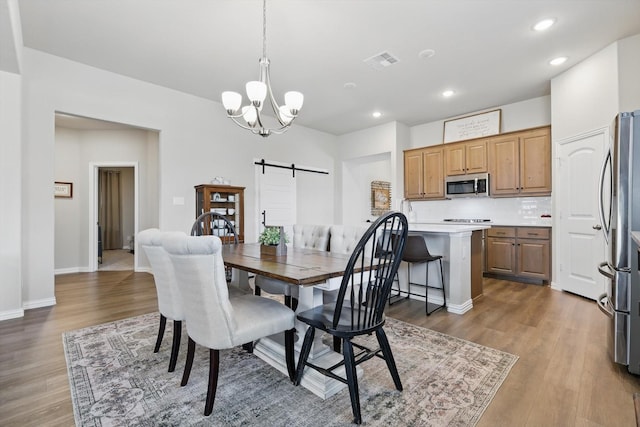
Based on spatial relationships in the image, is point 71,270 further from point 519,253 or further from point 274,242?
point 519,253

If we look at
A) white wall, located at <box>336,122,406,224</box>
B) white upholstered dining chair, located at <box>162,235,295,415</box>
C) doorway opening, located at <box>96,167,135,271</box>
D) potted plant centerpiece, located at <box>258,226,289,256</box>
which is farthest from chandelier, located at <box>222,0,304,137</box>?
doorway opening, located at <box>96,167,135,271</box>

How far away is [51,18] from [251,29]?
185 cm

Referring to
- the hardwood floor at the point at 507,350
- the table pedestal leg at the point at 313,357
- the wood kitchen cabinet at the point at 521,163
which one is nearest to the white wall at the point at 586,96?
the wood kitchen cabinet at the point at 521,163

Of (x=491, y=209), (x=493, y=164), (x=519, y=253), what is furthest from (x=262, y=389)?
(x=491, y=209)

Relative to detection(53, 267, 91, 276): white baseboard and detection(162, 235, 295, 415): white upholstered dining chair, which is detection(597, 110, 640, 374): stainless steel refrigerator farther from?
detection(53, 267, 91, 276): white baseboard

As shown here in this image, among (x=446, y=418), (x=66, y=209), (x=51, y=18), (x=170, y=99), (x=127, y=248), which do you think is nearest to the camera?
(x=446, y=418)

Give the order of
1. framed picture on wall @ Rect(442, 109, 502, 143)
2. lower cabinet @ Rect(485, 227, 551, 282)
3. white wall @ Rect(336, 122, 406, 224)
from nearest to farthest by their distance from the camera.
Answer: lower cabinet @ Rect(485, 227, 551, 282) < framed picture on wall @ Rect(442, 109, 502, 143) < white wall @ Rect(336, 122, 406, 224)

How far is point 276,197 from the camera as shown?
5.79 metres

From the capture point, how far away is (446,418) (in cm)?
153

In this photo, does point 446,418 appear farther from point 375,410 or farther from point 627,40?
point 627,40

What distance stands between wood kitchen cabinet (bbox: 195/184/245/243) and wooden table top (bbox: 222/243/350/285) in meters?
2.37

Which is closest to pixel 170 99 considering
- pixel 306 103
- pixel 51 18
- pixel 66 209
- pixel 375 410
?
pixel 51 18

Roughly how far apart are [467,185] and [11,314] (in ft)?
20.5

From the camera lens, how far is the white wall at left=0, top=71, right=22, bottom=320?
2992mm
